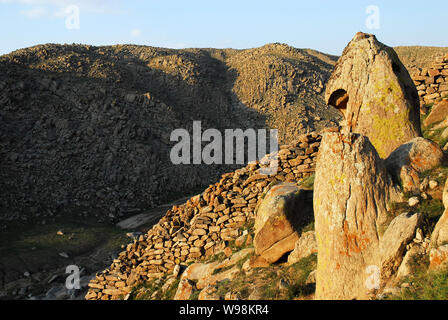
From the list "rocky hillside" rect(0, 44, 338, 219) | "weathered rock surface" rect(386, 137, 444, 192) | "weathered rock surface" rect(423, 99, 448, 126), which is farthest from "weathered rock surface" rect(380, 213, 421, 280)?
"rocky hillside" rect(0, 44, 338, 219)

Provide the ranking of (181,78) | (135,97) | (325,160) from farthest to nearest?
(181,78)
(135,97)
(325,160)

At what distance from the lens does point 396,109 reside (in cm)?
916

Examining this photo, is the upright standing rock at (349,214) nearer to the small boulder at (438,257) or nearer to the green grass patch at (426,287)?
the green grass patch at (426,287)

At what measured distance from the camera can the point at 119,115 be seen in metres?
34.1

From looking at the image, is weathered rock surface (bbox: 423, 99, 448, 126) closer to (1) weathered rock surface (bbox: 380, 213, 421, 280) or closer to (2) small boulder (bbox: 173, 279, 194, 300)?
(1) weathered rock surface (bbox: 380, 213, 421, 280)

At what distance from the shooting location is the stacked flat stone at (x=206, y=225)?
12539 mm

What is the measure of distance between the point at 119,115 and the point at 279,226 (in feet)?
90.8

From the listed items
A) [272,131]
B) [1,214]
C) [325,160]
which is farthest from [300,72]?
[325,160]

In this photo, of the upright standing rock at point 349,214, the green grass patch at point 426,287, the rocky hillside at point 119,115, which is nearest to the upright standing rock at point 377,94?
the upright standing rock at point 349,214

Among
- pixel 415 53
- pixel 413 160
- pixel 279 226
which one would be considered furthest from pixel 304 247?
pixel 415 53

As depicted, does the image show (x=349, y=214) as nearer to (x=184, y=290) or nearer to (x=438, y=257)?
(x=438, y=257)

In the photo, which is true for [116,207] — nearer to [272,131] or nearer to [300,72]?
[272,131]

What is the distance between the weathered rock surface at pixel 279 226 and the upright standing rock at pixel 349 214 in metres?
2.60

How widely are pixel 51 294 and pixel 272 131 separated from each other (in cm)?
2849
